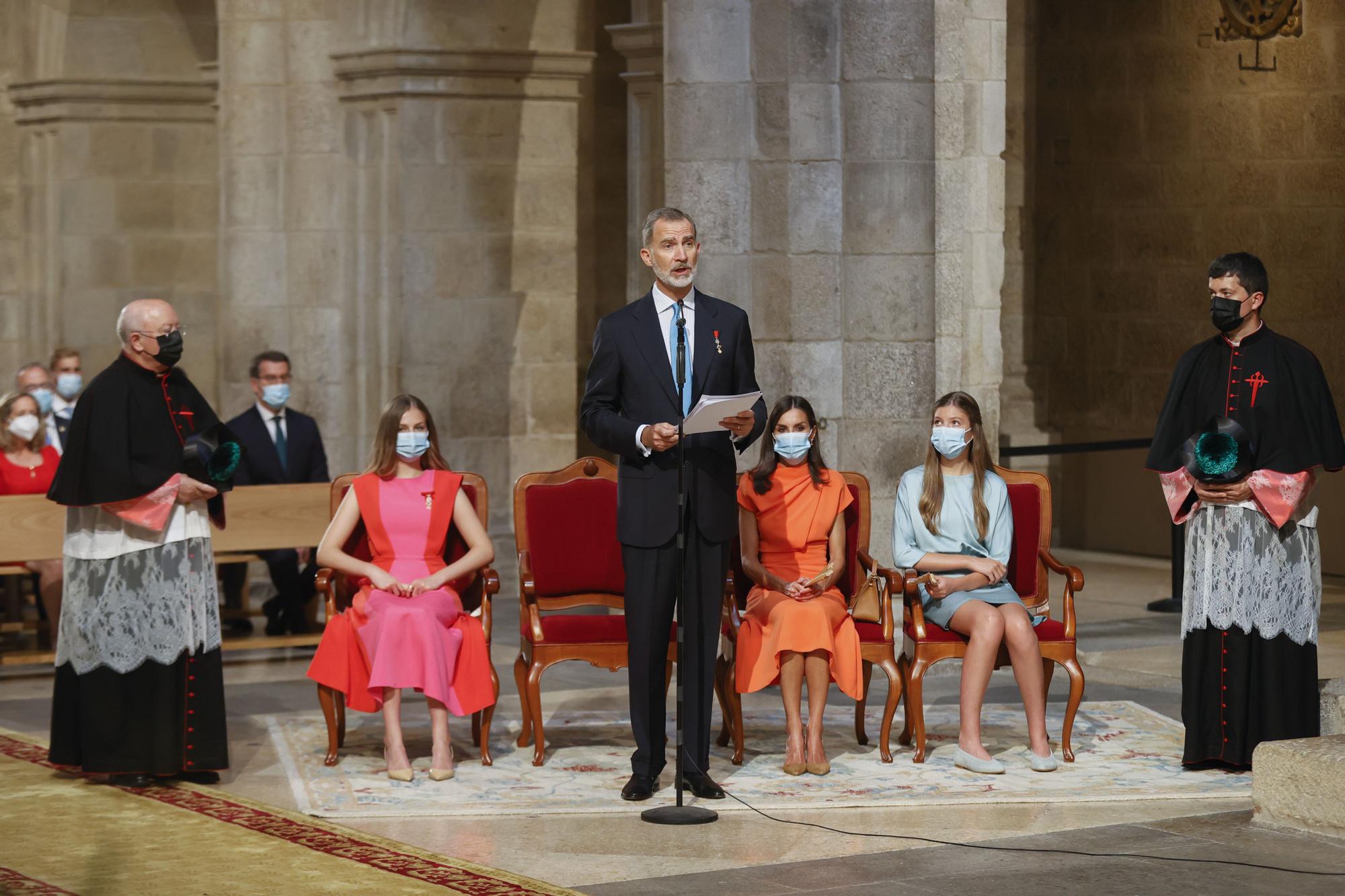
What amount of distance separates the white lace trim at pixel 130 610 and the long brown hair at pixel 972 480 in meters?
2.35

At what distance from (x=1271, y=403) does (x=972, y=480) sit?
3.37 ft

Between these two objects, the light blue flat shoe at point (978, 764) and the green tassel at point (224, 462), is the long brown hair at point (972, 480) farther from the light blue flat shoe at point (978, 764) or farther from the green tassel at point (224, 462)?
the green tassel at point (224, 462)

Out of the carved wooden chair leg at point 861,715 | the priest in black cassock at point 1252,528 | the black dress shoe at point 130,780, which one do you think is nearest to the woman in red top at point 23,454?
the black dress shoe at point 130,780

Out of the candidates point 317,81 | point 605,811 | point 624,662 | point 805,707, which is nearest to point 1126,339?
point 317,81

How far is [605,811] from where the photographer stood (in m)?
6.83

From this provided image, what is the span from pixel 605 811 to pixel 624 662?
1.00m

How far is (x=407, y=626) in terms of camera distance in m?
7.51

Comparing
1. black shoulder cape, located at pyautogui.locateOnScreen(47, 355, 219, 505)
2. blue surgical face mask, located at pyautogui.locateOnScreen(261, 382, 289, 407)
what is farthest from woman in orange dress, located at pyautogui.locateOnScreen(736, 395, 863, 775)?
blue surgical face mask, located at pyautogui.locateOnScreen(261, 382, 289, 407)

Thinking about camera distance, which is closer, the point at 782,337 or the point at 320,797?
the point at 320,797

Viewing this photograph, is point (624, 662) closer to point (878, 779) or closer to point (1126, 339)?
point (878, 779)

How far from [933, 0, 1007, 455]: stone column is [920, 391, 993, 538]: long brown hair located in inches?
66.9

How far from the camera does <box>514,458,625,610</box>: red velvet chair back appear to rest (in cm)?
821

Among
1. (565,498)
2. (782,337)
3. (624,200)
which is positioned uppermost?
(624,200)

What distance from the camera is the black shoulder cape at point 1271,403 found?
7.35 m
